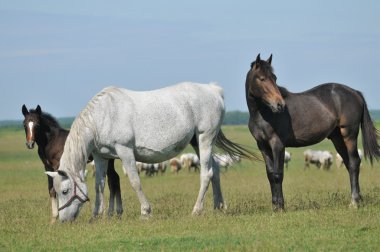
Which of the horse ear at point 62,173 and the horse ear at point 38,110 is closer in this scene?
the horse ear at point 62,173

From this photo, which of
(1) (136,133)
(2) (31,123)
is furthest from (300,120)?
(2) (31,123)

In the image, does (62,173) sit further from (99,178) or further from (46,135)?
(46,135)

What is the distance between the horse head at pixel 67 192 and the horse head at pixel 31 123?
2.34 metres

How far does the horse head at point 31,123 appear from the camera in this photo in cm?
1393

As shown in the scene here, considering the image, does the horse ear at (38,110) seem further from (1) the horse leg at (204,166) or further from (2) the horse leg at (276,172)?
(2) the horse leg at (276,172)

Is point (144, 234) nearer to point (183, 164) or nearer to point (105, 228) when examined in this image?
point (105, 228)

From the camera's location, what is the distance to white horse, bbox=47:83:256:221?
1184 centimetres

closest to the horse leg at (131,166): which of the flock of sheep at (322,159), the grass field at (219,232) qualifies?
the grass field at (219,232)

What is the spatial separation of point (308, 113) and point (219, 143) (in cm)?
180

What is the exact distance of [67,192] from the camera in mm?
11766

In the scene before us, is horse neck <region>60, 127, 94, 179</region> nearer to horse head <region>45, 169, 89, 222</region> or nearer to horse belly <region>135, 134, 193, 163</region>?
horse head <region>45, 169, 89, 222</region>

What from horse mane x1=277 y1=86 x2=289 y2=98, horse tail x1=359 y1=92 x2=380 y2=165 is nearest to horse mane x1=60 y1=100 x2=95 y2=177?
horse mane x1=277 y1=86 x2=289 y2=98

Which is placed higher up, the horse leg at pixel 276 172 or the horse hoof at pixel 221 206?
the horse leg at pixel 276 172

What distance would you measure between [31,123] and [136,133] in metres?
2.68
